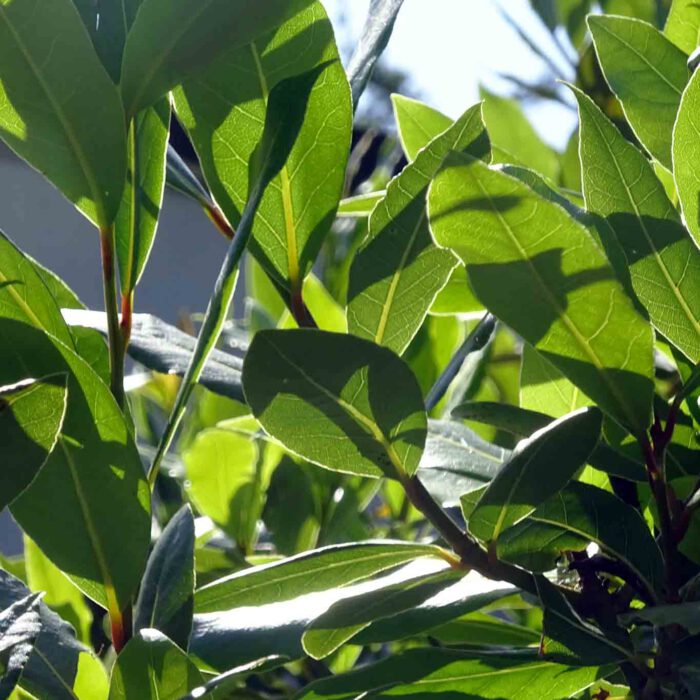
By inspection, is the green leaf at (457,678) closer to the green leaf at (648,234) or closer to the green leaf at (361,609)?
the green leaf at (361,609)

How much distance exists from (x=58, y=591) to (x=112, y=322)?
377mm

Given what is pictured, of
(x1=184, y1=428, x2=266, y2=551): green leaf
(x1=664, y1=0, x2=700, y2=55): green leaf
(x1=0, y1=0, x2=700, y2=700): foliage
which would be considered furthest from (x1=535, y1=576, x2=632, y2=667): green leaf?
(x1=184, y1=428, x2=266, y2=551): green leaf

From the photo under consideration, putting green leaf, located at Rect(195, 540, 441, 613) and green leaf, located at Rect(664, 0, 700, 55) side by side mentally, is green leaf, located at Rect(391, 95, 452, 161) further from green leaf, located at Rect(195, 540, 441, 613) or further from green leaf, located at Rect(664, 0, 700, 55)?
green leaf, located at Rect(195, 540, 441, 613)

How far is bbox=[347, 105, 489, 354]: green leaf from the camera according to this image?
45cm

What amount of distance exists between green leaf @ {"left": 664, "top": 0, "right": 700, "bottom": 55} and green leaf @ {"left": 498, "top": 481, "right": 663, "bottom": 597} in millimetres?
323

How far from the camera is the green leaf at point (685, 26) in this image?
657 millimetres

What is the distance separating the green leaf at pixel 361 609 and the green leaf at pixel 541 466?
0.04 metres

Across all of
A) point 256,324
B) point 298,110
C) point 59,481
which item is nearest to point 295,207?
point 298,110

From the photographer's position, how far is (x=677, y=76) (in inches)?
22.8

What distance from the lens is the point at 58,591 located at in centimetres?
77

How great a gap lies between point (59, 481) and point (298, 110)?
0.19 m

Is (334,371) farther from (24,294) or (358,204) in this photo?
(358,204)

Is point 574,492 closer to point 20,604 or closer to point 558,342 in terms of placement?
point 558,342

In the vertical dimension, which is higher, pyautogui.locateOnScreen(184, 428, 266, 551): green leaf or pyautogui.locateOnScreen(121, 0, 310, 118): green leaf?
pyautogui.locateOnScreen(121, 0, 310, 118): green leaf
